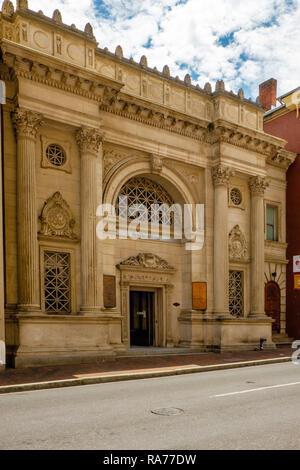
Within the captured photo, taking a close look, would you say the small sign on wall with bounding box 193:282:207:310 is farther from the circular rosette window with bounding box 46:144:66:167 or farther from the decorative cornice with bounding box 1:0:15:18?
Result: the decorative cornice with bounding box 1:0:15:18

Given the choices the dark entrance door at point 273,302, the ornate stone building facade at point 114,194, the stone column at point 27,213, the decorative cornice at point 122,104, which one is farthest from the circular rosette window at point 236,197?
the stone column at point 27,213

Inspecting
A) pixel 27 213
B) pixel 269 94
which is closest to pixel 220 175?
pixel 27 213

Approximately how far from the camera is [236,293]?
21.8 meters

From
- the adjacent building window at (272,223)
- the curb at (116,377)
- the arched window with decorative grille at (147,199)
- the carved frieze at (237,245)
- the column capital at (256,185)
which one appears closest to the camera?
the curb at (116,377)

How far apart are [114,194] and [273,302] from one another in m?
11.7

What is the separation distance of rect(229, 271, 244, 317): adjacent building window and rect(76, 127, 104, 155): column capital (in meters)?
9.10

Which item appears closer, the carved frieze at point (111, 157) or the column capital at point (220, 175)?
the carved frieze at point (111, 157)

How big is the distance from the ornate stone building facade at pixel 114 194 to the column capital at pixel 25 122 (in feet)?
0.12

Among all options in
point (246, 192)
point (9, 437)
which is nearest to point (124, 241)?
point (246, 192)

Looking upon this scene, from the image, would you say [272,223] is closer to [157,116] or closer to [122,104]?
[157,116]

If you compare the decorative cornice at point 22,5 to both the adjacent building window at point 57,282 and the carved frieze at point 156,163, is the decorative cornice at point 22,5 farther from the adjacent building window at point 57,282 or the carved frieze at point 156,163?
the adjacent building window at point 57,282

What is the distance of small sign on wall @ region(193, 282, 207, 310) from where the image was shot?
19719mm

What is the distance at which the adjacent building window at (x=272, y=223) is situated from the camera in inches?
988
